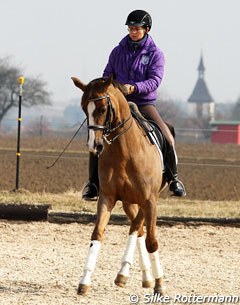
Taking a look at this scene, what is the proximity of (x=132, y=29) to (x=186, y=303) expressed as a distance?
281cm

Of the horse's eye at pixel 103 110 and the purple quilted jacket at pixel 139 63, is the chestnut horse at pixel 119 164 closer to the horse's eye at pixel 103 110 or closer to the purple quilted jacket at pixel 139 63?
the horse's eye at pixel 103 110

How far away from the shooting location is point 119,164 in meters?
8.52

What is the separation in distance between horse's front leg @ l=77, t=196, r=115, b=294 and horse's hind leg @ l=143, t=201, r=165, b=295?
1.16 feet

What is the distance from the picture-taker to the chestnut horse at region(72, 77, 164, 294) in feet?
26.2

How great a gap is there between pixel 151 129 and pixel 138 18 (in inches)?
43.9

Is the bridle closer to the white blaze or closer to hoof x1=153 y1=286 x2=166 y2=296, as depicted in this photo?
the white blaze

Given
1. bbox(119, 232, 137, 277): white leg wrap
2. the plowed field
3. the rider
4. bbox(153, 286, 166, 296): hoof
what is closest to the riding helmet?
the rider

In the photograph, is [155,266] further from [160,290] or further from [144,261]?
[144,261]

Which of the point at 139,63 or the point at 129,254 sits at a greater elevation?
the point at 139,63

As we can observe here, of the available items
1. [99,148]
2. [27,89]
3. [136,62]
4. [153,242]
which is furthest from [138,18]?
[27,89]

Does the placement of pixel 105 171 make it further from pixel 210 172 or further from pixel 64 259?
pixel 210 172

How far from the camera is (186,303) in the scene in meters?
8.38

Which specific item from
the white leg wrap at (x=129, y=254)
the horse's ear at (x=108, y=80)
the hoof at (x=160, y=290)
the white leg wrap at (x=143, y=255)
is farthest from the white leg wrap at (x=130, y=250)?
the horse's ear at (x=108, y=80)

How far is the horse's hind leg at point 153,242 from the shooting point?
8633 millimetres
